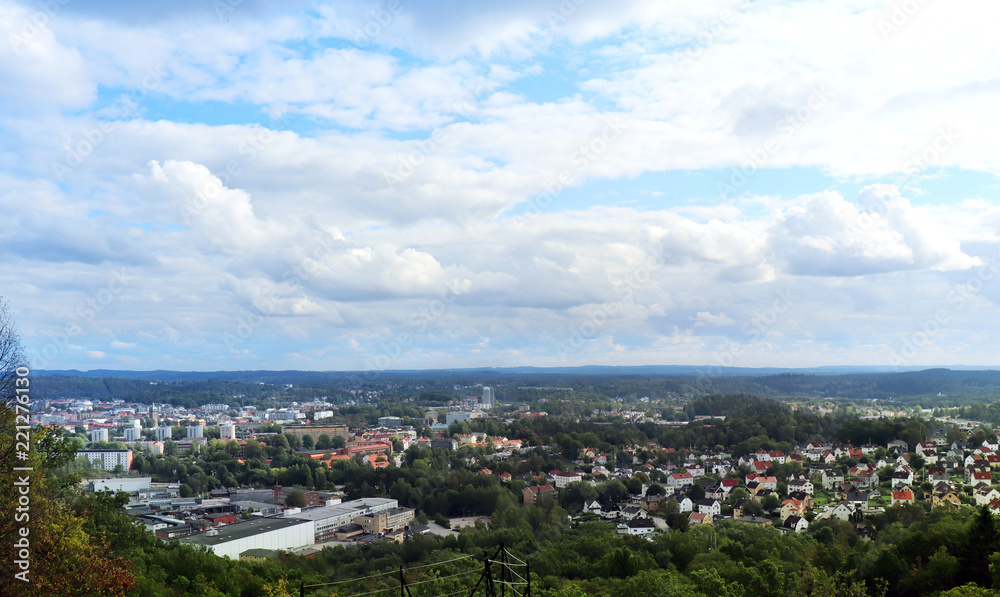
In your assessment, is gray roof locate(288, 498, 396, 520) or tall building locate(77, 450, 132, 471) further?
tall building locate(77, 450, 132, 471)

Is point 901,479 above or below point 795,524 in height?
above

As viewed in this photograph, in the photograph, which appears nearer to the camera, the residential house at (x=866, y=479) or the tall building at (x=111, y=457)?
the residential house at (x=866, y=479)

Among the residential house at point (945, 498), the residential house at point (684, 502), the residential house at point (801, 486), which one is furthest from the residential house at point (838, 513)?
the residential house at point (684, 502)

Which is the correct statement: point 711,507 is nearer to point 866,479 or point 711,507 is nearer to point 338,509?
point 866,479

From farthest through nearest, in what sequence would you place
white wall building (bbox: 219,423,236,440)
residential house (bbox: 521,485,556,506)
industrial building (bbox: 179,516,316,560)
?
white wall building (bbox: 219,423,236,440), residential house (bbox: 521,485,556,506), industrial building (bbox: 179,516,316,560)

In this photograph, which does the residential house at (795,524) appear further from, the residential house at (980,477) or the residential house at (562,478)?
the residential house at (562,478)

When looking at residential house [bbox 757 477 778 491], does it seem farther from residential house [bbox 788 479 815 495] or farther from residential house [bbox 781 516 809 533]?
residential house [bbox 781 516 809 533]

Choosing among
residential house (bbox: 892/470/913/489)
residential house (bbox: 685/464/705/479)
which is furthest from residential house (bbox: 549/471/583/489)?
residential house (bbox: 892/470/913/489)

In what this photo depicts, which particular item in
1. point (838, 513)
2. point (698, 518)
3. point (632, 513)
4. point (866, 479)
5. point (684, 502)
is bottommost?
point (632, 513)

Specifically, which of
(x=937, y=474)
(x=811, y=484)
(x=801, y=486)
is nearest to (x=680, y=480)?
(x=801, y=486)

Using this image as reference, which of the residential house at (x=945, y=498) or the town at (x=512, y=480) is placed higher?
the residential house at (x=945, y=498)

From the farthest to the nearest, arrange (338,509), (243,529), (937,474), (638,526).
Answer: (338,509)
(937,474)
(638,526)
(243,529)

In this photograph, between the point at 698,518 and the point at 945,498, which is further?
the point at 698,518
